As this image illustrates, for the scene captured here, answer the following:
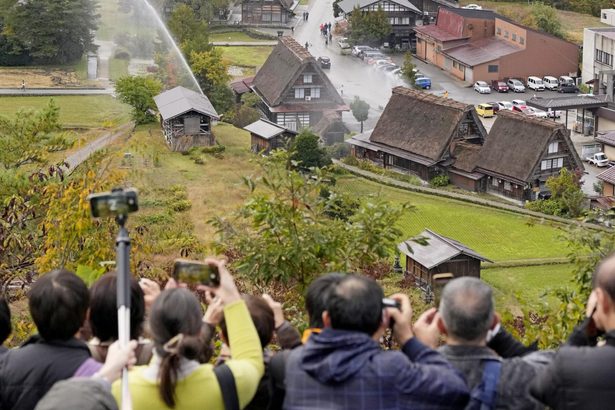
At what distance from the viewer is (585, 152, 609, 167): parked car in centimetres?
3706

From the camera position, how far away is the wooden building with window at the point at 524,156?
34.0 m

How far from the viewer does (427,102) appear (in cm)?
3734

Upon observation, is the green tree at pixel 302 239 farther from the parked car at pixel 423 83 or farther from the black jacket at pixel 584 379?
the parked car at pixel 423 83

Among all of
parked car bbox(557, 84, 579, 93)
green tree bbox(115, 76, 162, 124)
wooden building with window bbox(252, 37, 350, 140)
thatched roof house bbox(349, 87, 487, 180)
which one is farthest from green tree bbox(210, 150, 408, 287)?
parked car bbox(557, 84, 579, 93)

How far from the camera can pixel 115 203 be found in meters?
5.33

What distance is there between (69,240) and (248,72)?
36.7 m

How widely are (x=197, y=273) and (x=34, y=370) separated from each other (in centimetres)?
88

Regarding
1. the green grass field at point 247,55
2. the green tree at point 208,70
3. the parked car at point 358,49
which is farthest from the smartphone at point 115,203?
the parked car at point 358,49

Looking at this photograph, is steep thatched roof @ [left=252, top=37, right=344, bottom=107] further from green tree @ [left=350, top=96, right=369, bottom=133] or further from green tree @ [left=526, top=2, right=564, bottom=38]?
green tree @ [left=526, top=2, right=564, bottom=38]

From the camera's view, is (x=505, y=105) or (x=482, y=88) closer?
(x=505, y=105)

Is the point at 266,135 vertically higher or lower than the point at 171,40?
lower

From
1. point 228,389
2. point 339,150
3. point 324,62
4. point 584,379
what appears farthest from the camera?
point 324,62

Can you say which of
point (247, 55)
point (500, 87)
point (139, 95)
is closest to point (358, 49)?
point (247, 55)

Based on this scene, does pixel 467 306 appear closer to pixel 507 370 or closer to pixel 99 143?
pixel 507 370
